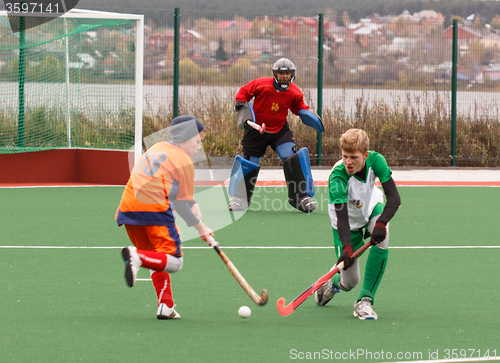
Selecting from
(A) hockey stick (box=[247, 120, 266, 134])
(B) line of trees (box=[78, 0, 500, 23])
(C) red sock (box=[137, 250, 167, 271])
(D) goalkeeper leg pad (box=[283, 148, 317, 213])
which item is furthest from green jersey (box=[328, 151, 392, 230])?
(B) line of trees (box=[78, 0, 500, 23])

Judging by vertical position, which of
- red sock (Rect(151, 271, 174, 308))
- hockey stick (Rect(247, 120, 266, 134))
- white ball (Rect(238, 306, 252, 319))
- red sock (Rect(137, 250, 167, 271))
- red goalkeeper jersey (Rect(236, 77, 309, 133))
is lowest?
white ball (Rect(238, 306, 252, 319))

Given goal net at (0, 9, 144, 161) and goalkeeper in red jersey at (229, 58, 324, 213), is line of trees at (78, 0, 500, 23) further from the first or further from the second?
goalkeeper in red jersey at (229, 58, 324, 213)

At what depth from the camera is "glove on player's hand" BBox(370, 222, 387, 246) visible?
15.1ft

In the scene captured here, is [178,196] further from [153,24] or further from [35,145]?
[153,24]

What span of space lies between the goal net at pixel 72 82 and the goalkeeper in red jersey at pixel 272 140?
2629 mm

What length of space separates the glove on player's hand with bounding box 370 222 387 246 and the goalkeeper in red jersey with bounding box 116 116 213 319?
98 cm

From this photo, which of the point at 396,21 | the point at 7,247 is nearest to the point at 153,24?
the point at 396,21

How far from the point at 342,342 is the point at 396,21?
11.5 m

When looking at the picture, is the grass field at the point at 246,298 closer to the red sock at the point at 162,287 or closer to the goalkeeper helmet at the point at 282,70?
the red sock at the point at 162,287

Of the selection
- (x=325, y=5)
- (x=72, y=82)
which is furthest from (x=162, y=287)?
(x=325, y=5)

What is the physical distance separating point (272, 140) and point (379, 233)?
5.42m

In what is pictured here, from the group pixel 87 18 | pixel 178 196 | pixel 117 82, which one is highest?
pixel 87 18

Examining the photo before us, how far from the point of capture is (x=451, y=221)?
910 centimetres

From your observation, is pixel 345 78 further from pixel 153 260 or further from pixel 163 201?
pixel 153 260
